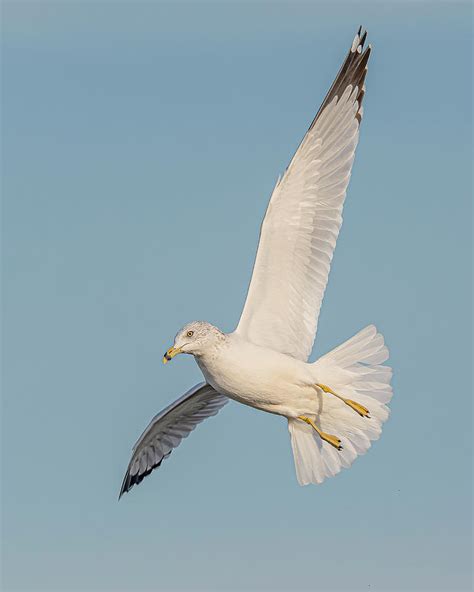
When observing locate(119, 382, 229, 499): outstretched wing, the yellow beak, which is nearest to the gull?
the yellow beak

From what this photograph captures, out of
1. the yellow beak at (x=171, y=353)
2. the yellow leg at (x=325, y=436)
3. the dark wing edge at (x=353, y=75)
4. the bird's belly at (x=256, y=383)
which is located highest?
the dark wing edge at (x=353, y=75)

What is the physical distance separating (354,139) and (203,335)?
2.10 metres

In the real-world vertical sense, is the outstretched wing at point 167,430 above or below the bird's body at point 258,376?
above

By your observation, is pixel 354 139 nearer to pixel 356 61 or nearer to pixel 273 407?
pixel 356 61

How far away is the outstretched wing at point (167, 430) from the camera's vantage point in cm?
1240

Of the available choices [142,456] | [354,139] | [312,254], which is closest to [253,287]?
[312,254]

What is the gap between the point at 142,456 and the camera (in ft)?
42.9

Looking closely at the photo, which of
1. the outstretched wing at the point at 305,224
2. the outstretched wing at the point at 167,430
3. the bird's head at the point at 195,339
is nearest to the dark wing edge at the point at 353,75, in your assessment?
the outstretched wing at the point at 305,224

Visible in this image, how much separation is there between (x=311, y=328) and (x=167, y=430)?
2.34 m

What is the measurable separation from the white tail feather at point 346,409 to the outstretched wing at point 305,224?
0.39 m

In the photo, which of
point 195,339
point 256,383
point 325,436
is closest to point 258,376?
point 256,383

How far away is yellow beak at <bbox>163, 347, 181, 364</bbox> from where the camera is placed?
10.3m

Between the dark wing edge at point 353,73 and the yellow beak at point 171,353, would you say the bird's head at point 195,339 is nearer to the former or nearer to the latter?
the yellow beak at point 171,353

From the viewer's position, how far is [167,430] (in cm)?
1292
